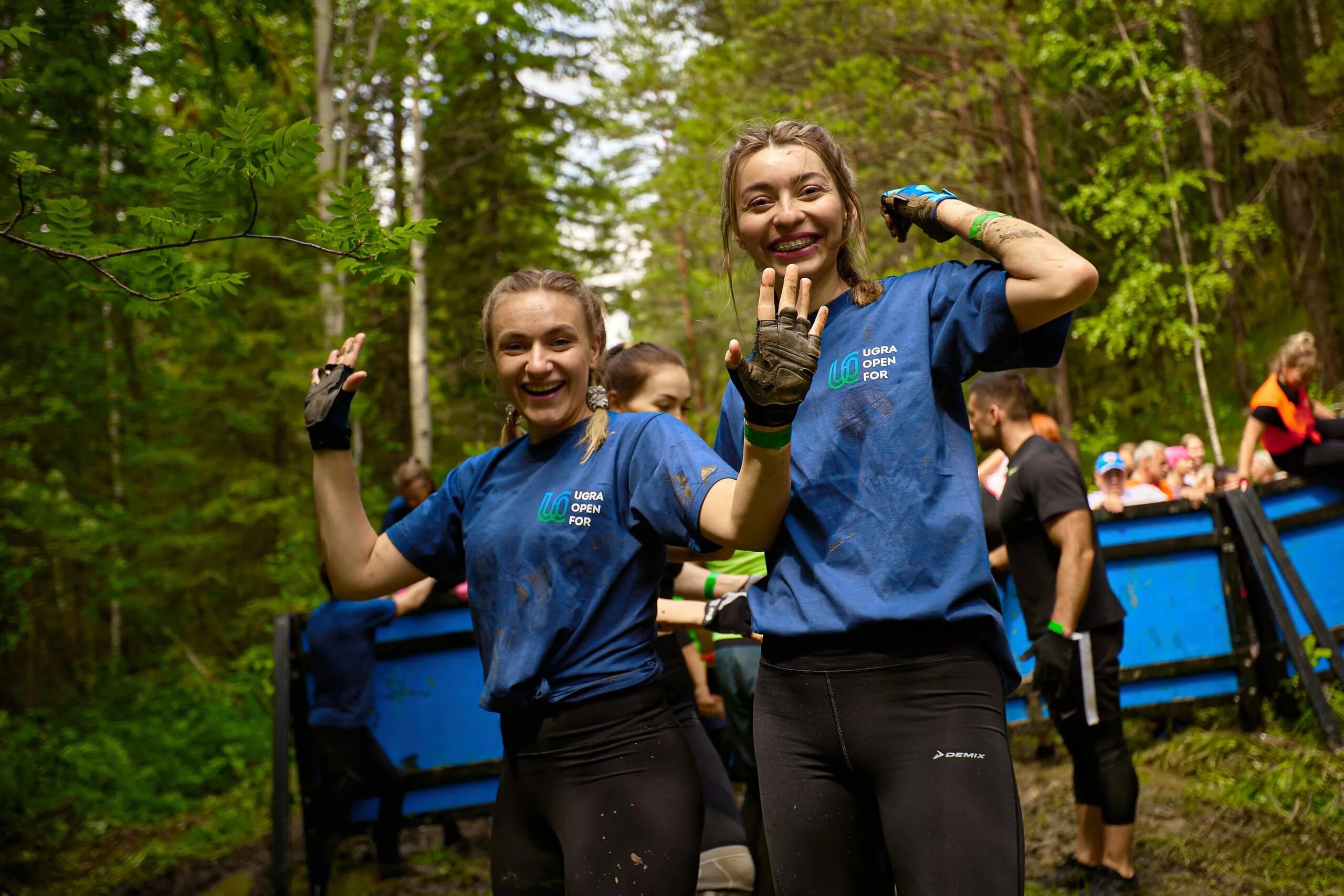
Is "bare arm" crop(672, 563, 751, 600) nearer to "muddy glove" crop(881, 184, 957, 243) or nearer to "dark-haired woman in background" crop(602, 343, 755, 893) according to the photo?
"dark-haired woman in background" crop(602, 343, 755, 893)

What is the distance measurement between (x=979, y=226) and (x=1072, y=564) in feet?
→ 9.63

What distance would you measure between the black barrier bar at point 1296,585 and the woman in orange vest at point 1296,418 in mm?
597

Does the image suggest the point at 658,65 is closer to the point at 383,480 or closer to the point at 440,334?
the point at 440,334

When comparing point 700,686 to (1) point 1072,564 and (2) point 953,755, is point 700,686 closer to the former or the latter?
(1) point 1072,564

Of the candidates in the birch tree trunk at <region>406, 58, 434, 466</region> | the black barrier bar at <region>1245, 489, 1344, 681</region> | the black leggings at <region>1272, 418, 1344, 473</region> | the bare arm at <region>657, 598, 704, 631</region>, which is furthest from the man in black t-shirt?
the birch tree trunk at <region>406, 58, 434, 466</region>

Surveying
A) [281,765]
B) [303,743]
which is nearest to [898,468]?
[281,765]

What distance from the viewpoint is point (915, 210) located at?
2.21m

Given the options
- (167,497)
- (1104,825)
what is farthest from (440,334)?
(1104,825)

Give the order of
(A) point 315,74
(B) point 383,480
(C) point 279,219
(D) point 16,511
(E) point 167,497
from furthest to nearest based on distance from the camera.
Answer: (B) point 383,480 → (A) point 315,74 → (E) point 167,497 → (C) point 279,219 → (D) point 16,511

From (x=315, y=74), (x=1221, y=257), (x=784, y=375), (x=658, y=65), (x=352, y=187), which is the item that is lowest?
(x=784, y=375)

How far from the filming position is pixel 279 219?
374 inches

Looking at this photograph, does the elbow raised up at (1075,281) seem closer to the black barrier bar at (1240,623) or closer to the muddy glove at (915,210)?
the muddy glove at (915,210)

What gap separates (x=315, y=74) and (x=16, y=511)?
320 inches

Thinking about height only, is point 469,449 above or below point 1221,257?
below
